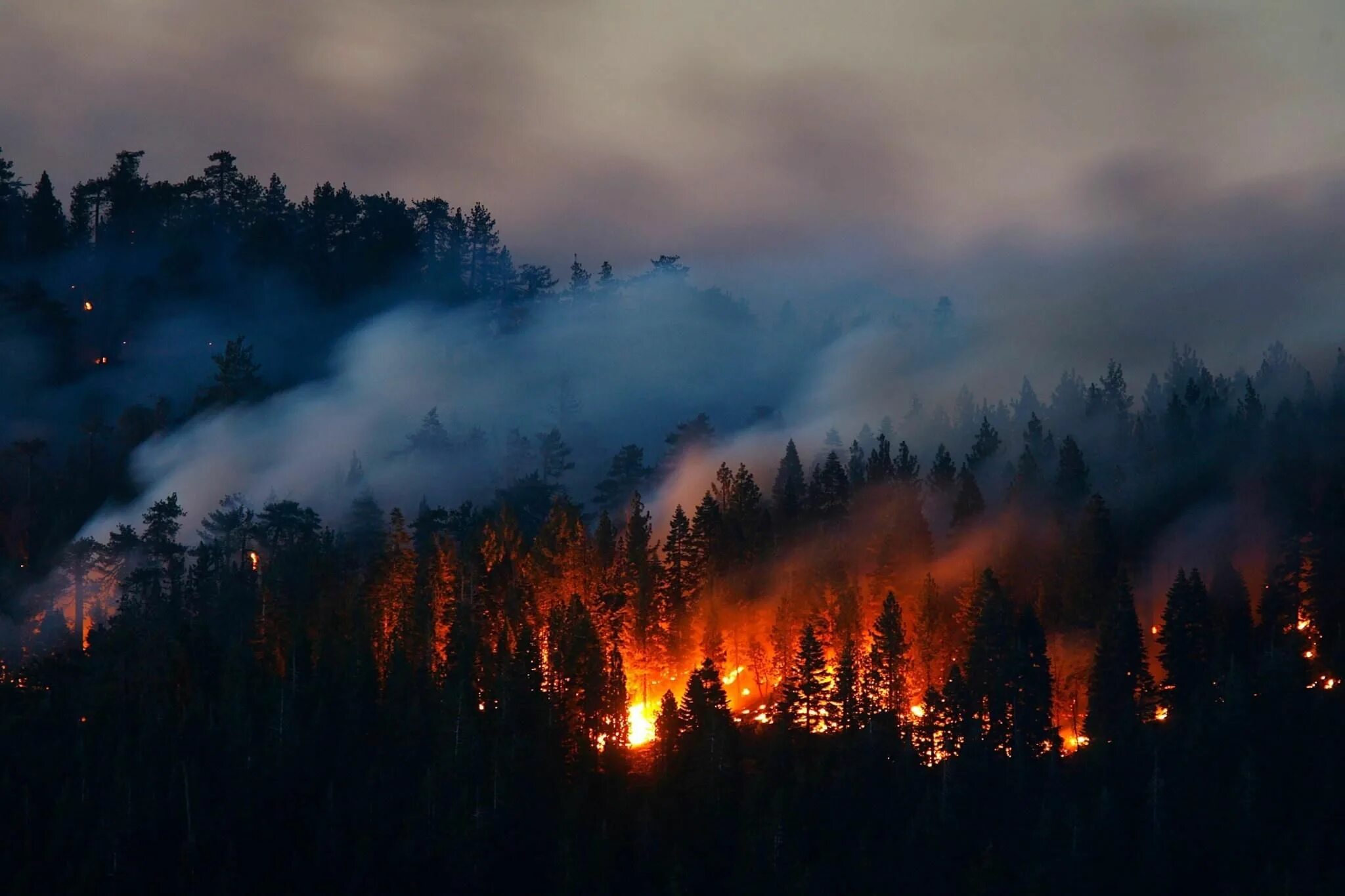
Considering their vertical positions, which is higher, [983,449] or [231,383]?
[231,383]

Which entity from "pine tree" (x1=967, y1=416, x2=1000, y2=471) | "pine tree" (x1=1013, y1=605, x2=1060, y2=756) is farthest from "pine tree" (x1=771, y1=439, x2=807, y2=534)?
"pine tree" (x1=1013, y1=605, x2=1060, y2=756)

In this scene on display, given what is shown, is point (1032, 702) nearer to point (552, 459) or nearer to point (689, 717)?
point (689, 717)

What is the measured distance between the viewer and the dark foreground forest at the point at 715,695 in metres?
93.9

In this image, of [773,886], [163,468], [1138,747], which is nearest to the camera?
[773,886]

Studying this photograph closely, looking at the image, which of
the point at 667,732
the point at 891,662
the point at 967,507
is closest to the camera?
the point at 667,732

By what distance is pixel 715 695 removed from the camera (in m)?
100

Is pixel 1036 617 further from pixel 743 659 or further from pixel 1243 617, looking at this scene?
pixel 743 659

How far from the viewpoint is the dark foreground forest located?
93.9 meters

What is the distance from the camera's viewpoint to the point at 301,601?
382 ft

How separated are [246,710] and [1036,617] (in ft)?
202

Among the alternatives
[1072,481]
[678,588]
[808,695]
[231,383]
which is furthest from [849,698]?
[231,383]

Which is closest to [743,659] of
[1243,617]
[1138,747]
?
[1138,747]

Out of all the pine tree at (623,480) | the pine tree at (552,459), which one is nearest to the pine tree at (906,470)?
the pine tree at (623,480)

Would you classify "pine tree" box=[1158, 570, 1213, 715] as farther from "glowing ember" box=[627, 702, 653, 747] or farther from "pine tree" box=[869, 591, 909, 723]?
"glowing ember" box=[627, 702, 653, 747]
